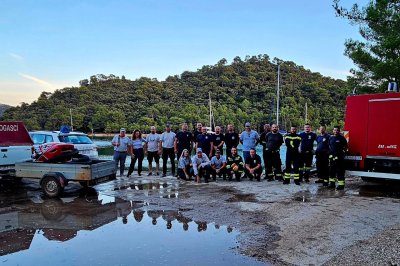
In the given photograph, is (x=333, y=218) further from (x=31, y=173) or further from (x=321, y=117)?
(x=321, y=117)

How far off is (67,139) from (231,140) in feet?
18.8

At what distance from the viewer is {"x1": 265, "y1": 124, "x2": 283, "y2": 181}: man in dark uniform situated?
12703mm

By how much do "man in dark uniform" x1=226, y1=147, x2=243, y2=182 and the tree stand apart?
7126 millimetres

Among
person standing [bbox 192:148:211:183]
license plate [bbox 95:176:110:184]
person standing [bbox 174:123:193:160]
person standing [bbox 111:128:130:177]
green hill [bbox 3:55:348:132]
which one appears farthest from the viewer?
green hill [bbox 3:55:348:132]

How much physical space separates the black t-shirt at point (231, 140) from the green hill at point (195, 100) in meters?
45.0

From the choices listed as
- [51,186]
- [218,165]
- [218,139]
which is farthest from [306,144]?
[51,186]

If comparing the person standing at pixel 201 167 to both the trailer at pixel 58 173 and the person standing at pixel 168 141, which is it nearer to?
the person standing at pixel 168 141

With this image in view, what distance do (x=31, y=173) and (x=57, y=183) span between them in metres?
0.90

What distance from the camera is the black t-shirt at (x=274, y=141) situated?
12.7 m

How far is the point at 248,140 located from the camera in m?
13.5

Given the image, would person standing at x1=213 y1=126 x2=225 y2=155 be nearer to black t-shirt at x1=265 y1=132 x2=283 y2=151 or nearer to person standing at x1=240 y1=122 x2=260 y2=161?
person standing at x1=240 y1=122 x2=260 y2=161

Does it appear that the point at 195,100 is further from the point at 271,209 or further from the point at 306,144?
the point at 271,209

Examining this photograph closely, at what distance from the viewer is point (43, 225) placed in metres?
7.42

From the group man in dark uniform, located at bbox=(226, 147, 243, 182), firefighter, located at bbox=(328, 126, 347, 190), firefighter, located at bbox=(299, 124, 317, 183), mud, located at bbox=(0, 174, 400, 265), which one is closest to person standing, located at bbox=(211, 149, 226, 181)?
man in dark uniform, located at bbox=(226, 147, 243, 182)
